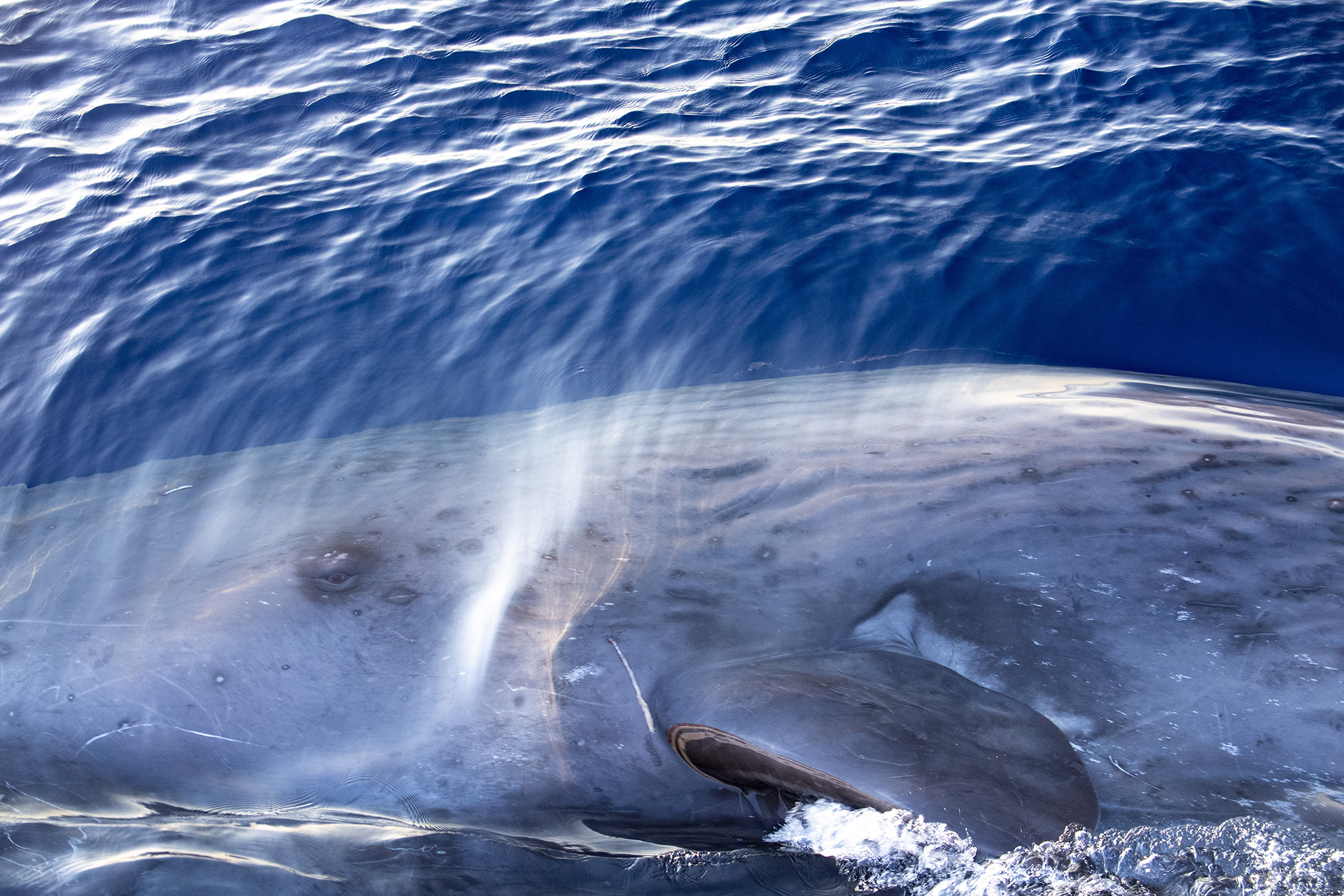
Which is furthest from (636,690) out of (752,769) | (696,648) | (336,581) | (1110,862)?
(1110,862)

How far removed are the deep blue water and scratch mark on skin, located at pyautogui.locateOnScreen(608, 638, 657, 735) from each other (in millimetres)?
2582

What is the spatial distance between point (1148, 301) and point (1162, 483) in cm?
281

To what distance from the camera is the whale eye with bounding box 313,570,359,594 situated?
3369mm

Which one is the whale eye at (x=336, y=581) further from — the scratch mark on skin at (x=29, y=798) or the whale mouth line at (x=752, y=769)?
A: the whale mouth line at (x=752, y=769)

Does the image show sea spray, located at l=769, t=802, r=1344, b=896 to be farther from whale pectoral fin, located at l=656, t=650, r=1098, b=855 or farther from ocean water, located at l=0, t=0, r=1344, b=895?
ocean water, located at l=0, t=0, r=1344, b=895

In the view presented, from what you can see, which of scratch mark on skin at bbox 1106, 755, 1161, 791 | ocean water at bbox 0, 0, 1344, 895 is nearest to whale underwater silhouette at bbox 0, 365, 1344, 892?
scratch mark on skin at bbox 1106, 755, 1161, 791

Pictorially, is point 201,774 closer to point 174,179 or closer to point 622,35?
point 174,179

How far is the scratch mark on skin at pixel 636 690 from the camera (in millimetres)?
3068

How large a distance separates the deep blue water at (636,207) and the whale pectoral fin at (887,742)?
9.37 feet

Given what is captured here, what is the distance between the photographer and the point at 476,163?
7398 mm

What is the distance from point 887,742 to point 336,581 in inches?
81.3

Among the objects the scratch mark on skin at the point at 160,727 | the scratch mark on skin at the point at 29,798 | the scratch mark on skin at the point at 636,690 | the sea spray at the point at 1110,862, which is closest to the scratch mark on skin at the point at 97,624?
the scratch mark on skin at the point at 160,727

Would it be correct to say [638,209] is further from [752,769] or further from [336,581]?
[752,769]

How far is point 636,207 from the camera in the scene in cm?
686
